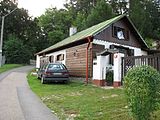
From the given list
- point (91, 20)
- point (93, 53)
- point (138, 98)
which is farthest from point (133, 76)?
point (91, 20)

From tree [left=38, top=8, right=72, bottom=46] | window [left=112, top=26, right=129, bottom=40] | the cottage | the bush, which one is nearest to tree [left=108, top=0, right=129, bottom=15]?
tree [left=38, top=8, right=72, bottom=46]

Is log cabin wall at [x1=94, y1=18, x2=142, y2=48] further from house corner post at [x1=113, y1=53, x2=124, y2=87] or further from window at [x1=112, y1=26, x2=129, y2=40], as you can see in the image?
house corner post at [x1=113, y1=53, x2=124, y2=87]

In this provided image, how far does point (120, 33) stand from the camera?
88.7 feet

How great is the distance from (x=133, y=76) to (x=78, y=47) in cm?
1800

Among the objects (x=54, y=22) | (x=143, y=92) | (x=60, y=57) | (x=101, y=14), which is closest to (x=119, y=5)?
(x=101, y=14)

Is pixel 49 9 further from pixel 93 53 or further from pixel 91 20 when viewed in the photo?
pixel 93 53

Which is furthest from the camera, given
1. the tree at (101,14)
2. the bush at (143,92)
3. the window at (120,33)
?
the tree at (101,14)

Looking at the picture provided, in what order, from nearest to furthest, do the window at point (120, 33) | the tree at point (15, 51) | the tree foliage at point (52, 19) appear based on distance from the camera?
the window at point (120, 33) < the tree foliage at point (52, 19) < the tree at point (15, 51)

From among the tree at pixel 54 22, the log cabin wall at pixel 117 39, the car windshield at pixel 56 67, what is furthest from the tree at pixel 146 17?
the car windshield at pixel 56 67

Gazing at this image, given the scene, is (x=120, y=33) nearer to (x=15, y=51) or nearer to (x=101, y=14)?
(x=101, y=14)

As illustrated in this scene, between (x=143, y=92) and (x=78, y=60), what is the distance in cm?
1809

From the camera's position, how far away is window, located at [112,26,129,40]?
26.2 m

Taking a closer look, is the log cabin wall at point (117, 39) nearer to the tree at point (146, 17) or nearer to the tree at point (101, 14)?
the tree at point (146, 17)

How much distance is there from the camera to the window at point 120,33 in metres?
26.2
